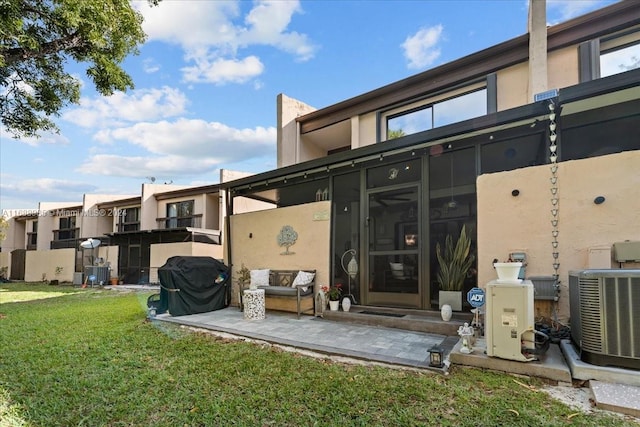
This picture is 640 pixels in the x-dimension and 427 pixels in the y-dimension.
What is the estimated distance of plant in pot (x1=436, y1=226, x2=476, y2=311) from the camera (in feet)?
17.1

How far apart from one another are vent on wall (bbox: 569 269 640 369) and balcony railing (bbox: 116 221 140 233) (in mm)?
21268

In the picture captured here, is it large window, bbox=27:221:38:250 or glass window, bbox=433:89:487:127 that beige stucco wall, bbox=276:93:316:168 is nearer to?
glass window, bbox=433:89:487:127

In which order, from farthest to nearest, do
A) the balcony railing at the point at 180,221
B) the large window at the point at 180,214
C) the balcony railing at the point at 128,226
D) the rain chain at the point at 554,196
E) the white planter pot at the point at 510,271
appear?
the balcony railing at the point at 128,226 → the large window at the point at 180,214 → the balcony railing at the point at 180,221 → the rain chain at the point at 554,196 → the white planter pot at the point at 510,271

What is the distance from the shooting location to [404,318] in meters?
5.32

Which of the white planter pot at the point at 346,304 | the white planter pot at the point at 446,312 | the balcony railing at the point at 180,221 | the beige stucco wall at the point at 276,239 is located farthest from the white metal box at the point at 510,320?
the balcony railing at the point at 180,221

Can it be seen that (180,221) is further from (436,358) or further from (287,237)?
(436,358)

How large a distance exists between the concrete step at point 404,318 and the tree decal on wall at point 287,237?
181 centimetres

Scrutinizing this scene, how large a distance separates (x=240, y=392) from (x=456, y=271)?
3701 mm

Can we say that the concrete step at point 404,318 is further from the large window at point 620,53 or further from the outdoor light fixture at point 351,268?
the large window at point 620,53

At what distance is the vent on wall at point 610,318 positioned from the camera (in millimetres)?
2805

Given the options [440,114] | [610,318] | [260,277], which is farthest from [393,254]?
[440,114]

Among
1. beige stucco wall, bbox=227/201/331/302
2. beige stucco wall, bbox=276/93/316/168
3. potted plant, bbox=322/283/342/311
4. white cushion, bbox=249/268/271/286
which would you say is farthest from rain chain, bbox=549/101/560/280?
beige stucco wall, bbox=276/93/316/168

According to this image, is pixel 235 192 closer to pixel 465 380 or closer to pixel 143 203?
pixel 465 380

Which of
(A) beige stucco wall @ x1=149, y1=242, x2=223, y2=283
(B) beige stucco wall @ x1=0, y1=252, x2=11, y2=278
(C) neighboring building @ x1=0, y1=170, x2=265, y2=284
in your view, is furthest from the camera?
Result: (B) beige stucco wall @ x1=0, y1=252, x2=11, y2=278
